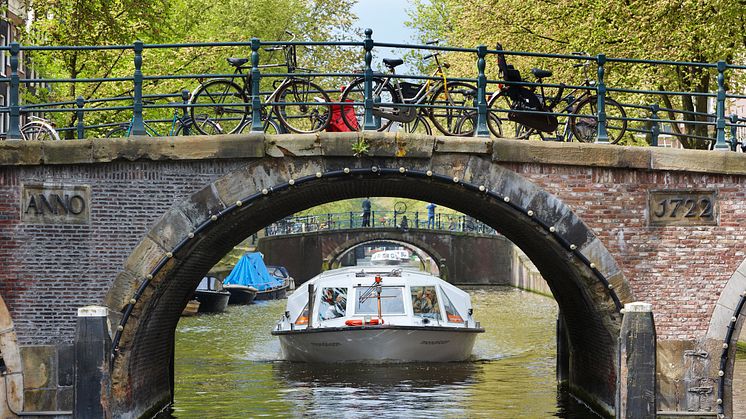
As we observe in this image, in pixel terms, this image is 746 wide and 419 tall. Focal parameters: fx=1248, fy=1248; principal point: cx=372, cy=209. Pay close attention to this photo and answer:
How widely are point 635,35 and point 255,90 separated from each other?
1076 centimetres

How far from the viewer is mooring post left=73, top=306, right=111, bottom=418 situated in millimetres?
12047

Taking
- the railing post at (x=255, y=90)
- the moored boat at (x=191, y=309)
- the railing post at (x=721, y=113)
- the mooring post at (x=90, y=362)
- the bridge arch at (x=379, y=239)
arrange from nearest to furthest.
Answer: the mooring post at (x=90, y=362) < the railing post at (x=255, y=90) < the railing post at (x=721, y=113) < the moored boat at (x=191, y=309) < the bridge arch at (x=379, y=239)

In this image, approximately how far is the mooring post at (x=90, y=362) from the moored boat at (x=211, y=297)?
20.6 metres

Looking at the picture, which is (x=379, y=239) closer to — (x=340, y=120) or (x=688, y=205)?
(x=340, y=120)

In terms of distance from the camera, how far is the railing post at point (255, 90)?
12.4m

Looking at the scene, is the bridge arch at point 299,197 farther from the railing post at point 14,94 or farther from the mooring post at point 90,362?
the railing post at point 14,94

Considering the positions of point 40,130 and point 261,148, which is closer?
point 261,148

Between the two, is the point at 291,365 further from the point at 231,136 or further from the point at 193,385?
the point at 231,136

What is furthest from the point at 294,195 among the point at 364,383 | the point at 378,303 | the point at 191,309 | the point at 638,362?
the point at 191,309

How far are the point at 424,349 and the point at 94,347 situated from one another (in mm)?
10517

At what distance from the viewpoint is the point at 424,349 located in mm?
21875

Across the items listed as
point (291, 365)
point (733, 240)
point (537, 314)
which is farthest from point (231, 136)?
point (537, 314)

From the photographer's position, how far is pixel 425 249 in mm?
50250

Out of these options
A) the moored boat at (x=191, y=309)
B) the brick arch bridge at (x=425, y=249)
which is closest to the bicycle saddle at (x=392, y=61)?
the moored boat at (x=191, y=309)
